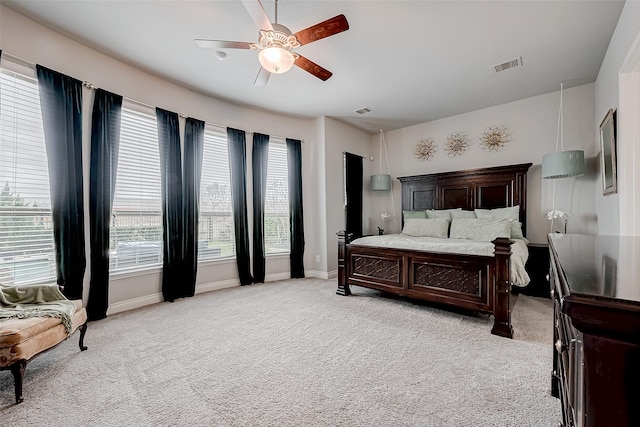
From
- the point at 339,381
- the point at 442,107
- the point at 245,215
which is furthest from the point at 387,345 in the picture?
the point at 442,107

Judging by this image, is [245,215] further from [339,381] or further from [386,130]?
[386,130]

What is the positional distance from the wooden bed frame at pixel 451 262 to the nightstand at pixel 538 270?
58cm

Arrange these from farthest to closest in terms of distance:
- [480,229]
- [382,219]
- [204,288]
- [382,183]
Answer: [382,219]
[382,183]
[204,288]
[480,229]

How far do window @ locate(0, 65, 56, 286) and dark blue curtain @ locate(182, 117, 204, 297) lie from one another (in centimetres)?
133

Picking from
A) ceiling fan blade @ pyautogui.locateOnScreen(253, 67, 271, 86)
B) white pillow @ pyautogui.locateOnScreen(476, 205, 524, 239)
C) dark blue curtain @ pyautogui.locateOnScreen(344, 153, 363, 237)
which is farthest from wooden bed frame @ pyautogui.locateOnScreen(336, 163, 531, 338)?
ceiling fan blade @ pyautogui.locateOnScreen(253, 67, 271, 86)

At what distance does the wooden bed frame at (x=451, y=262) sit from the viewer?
258 centimetres

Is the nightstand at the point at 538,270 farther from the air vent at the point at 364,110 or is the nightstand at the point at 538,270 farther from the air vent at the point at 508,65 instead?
the air vent at the point at 364,110

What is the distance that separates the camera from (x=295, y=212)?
4785 mm

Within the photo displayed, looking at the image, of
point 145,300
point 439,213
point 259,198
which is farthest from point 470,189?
point 145,300

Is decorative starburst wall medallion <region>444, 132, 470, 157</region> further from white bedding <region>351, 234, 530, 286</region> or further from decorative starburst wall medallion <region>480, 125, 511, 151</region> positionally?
white bedding <region>351, 234, 530, 286</region>

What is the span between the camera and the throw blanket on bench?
192cm

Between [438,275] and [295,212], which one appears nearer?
[438,275]

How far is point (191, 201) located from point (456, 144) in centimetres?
459

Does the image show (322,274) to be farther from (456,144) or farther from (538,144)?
(538,144)
